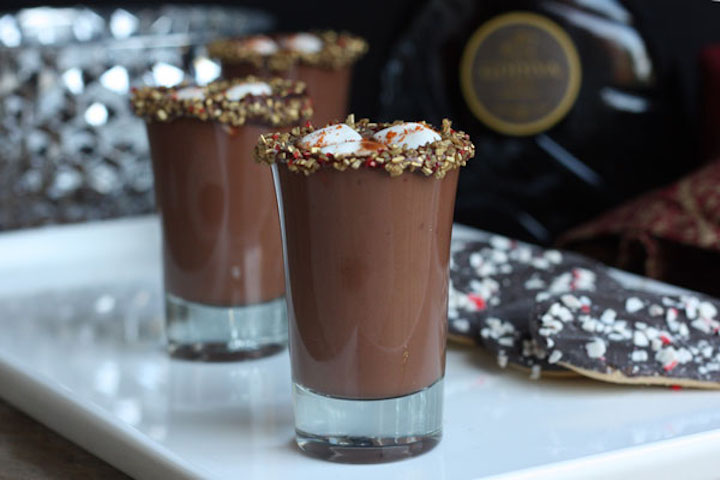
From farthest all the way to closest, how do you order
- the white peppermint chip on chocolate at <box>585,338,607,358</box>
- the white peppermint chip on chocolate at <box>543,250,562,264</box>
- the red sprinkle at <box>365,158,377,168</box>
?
the white peppermint chip on chocolate at <box>543,250,562,264</box> → the white peppermint chip on chocolate at <box>585,338,607,358</box> → the red sprinkle at <box>365,158,377,168</box>

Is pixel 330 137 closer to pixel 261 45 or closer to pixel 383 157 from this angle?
pixel 383 157

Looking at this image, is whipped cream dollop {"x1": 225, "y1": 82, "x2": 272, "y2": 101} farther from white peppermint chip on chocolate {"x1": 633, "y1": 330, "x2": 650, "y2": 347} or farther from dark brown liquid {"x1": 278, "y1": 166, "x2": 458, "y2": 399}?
white peppermint chip on chocolate {"x1": 633, "y1": 330, "x2": 650, "y2": 347}

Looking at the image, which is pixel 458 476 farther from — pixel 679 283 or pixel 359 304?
pixel 679 283

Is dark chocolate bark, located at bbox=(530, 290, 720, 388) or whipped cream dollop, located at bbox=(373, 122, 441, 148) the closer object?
whipped cream dollop, located at bbox=(373, 122, 441, 148)

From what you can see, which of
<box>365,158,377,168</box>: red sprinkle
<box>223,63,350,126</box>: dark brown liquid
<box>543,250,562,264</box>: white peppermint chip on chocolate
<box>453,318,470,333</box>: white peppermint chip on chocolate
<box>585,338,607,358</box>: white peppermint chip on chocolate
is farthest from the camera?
<box>223,63,350,126</box>: dark brown liquid

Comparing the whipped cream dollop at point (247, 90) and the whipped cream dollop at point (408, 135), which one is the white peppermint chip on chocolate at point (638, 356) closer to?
the whipped cream dollop at point (408, 135)

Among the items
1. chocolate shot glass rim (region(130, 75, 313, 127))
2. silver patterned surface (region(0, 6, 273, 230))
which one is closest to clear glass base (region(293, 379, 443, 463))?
chocolate shot glass rim (region(130, 75, 313, 127))
